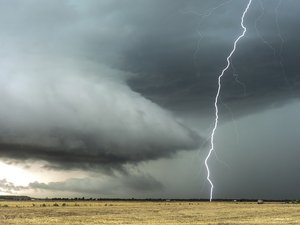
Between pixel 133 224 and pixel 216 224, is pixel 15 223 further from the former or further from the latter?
pixel 216 224

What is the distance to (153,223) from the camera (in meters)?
38.8

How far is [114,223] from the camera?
129ft

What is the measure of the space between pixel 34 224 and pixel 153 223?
945 cm

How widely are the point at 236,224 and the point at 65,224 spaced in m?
13.7

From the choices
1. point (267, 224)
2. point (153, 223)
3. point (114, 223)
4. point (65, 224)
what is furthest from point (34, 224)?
point (267, 224)

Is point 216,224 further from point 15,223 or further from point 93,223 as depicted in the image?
point 15,223

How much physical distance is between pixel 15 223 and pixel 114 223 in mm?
8114

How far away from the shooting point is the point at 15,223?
39.3 metres

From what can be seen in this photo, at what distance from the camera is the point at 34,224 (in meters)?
37.8

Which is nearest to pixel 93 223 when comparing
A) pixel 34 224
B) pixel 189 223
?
pixel 34 224

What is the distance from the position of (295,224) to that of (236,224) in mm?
4784

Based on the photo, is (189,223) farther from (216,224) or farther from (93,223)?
(93,223)

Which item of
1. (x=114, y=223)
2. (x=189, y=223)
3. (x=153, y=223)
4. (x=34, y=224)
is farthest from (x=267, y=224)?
(x=34, y=224)

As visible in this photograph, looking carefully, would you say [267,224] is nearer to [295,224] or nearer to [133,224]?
[295,224]
